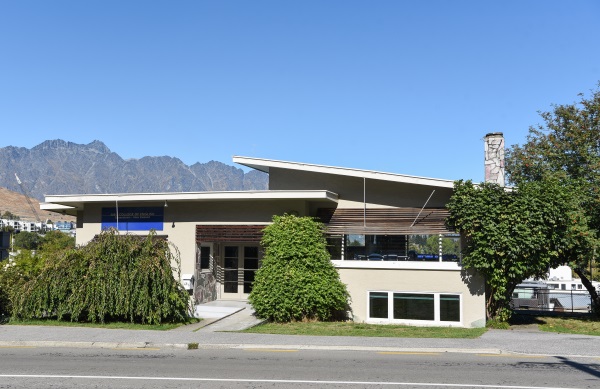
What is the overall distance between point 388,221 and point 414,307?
119 inches

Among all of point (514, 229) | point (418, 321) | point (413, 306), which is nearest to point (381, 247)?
point (413, 306)

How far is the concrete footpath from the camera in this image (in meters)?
13.9

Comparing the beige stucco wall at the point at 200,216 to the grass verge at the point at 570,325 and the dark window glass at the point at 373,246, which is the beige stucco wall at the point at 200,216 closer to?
the dark window glass at the point at 373,246

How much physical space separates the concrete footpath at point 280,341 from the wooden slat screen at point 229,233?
16.0ft

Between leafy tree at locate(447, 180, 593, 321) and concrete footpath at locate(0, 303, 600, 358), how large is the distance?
1934mm

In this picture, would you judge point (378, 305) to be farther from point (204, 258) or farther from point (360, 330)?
point (204, 258)

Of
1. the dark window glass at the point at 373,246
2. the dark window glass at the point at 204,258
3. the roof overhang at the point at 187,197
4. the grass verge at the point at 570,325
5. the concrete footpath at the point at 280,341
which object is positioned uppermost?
the roof overhang at the point at 187,197

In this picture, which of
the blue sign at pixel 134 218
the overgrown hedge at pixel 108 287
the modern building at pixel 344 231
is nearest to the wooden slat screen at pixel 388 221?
the modern building at pixel 344 231

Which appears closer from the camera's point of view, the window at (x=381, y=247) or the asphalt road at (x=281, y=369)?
the asphalt road at (x=281, y=369)

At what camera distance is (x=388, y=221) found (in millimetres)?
20047

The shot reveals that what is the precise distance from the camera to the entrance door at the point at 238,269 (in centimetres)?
2283

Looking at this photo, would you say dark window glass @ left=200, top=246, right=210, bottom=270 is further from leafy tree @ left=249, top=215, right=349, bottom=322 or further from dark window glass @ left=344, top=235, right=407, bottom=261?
dark window glass @ left=344, top=235, right=407, bottom=261

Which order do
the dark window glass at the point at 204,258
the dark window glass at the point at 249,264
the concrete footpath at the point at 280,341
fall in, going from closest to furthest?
the concrete footpath at the point at 280,341, the dark window glass at the point at 204,258, the dark window glass at the point at 249,264

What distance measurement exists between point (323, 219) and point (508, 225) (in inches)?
250
